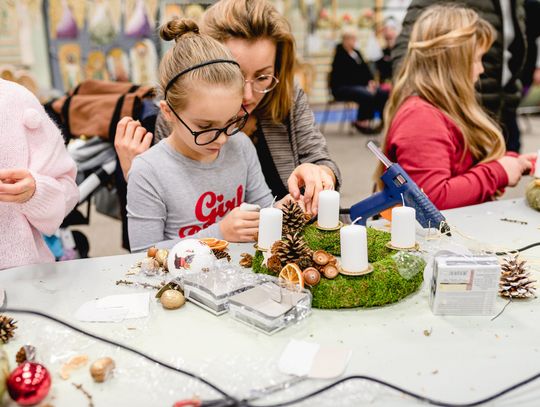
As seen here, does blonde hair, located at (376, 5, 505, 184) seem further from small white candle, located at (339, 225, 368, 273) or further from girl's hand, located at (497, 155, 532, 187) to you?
small white candle, located at (339, 225, 368, 273)

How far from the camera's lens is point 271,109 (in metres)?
Answer: 1.47

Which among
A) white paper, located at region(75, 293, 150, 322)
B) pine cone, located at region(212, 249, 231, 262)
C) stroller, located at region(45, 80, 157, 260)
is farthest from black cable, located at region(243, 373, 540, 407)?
stroller, located at region(45, 80, 157, 260)

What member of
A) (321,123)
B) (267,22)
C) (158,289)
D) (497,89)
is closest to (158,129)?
(267,22)

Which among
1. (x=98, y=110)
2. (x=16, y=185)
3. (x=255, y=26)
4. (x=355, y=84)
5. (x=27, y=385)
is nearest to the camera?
(x=27, y=385)

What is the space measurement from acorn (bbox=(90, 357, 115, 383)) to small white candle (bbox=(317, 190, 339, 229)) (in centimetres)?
47


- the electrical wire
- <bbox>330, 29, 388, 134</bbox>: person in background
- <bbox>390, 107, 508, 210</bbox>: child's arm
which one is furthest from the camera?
<bbox>330, 29, 388, 134</bbox>: person in background

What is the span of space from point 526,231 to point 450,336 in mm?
543

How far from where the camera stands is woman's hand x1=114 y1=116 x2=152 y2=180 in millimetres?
1381

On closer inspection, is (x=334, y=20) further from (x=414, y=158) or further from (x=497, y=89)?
(x=414, y=158)

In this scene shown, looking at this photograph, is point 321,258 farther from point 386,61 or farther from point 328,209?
point 386,61

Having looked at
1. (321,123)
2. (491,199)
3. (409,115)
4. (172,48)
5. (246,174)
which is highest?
(172,48)

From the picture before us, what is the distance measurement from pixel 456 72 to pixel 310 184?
71 centimetres

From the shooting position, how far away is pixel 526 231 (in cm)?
116

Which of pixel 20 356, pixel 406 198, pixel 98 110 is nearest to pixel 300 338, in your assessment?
pixel 20 356
